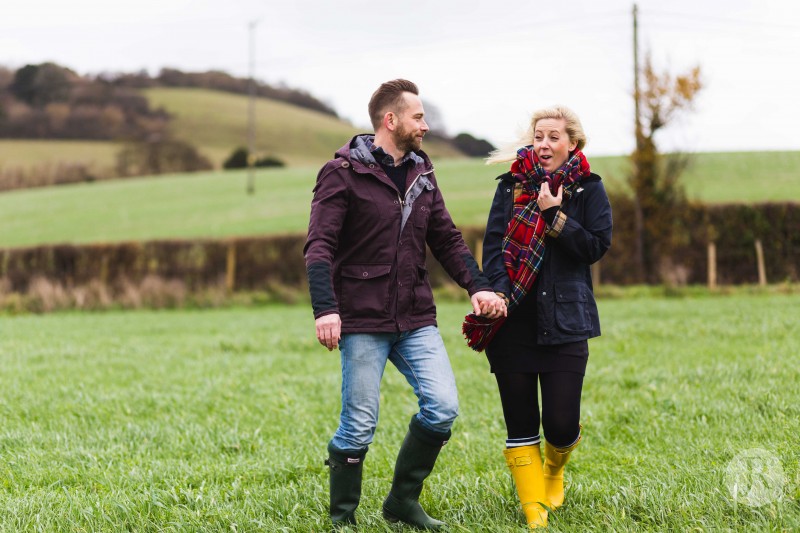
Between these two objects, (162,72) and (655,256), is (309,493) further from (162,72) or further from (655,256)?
(162,72)

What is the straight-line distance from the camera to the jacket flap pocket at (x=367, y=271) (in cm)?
406

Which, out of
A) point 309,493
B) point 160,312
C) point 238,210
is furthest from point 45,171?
point 309,493

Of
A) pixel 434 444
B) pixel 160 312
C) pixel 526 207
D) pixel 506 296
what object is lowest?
pixel 160 312

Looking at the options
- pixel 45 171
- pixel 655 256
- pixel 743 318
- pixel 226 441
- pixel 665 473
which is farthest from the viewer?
pixel 45 171

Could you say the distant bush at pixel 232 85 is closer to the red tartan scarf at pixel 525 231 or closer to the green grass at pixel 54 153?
the green grass at pixel 54 153

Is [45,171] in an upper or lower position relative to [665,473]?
upper

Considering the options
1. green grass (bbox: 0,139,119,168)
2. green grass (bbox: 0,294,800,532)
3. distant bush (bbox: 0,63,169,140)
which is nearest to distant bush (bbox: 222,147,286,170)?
distant bush (bbox: 0,63,169,140)

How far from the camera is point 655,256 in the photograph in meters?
26.6

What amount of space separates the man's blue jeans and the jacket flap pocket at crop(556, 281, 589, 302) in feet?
2.22

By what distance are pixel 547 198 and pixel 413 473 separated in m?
1.55

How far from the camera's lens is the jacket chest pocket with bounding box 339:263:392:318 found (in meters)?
4.04

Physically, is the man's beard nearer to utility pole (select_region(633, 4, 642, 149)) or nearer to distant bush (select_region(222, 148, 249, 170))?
utility pole (select_region(633, 4, 642, 149))

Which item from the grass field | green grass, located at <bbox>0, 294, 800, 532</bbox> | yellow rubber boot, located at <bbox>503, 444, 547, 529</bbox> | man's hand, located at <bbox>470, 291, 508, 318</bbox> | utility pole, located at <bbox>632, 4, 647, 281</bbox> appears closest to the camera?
man's hand, located at <bbox>470, 291, 508, 318</bbox>

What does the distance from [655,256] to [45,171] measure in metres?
55.8
